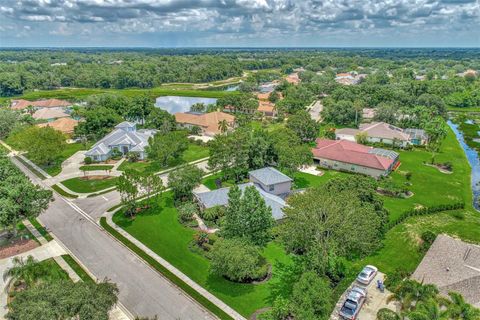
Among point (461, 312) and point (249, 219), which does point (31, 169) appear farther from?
point (461, 312)

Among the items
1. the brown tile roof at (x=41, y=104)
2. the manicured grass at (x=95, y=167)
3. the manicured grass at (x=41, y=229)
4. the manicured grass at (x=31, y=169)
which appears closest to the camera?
the manicured grass at (x=41, y=229)

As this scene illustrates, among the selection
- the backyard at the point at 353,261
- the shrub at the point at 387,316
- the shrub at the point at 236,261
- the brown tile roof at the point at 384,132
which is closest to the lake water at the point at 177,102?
the brown tile roof at the point at 384,132

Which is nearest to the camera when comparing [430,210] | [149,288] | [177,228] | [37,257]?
[149,288]

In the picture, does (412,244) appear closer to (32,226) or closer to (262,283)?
(262,283)

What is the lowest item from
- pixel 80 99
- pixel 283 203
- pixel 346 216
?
pixel 80 99

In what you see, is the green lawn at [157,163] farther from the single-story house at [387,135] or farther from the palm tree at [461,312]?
the palm tree at [461,312]

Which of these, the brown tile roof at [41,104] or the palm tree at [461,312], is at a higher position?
the palm tree at [461,312]

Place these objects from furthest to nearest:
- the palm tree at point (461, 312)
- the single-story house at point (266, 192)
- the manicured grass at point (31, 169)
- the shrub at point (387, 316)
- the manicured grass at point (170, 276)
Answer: the manicured grass at point (31, 169)
the single-story house at point (266, 192)
the manicured grass at point (170, 276)
the shrub at point (387, 316)
the palm tree at point (461, 312)

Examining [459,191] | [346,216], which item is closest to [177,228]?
[346,216]
